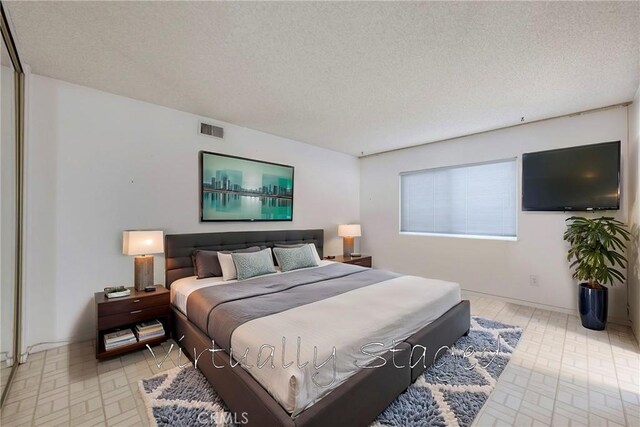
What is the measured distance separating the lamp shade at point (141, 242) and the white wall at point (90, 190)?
0.32 metres

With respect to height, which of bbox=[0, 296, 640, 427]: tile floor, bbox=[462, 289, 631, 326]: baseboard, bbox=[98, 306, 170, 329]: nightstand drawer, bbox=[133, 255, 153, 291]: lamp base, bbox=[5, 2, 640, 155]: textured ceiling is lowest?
bbox=[0, 296, 640, 427]: tile floor

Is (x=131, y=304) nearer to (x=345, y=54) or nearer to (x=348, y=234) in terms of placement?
(x=345, y=54)

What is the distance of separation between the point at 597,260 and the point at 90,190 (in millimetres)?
5293

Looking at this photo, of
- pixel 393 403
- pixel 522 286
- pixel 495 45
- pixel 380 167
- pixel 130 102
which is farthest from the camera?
pixel 380 167

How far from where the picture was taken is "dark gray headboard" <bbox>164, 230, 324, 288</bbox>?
3.13 m

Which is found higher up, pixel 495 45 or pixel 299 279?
pixel 495 45

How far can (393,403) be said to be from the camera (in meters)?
1.83

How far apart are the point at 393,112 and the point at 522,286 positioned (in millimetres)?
2968

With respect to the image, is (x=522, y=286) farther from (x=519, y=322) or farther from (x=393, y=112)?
(x=393, y=112)

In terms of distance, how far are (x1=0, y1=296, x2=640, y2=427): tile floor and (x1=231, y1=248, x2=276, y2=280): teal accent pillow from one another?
38.1 inches

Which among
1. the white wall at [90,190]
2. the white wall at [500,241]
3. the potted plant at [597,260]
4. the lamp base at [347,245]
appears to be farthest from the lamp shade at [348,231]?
the potted plant at [597,260]

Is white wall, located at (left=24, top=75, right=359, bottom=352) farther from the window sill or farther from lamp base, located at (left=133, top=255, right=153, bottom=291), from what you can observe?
the window sill

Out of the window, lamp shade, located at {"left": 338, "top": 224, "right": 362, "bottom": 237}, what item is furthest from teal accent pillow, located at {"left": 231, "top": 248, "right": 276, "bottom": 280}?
the window

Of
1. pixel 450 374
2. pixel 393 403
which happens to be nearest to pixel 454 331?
pixel 450 374
